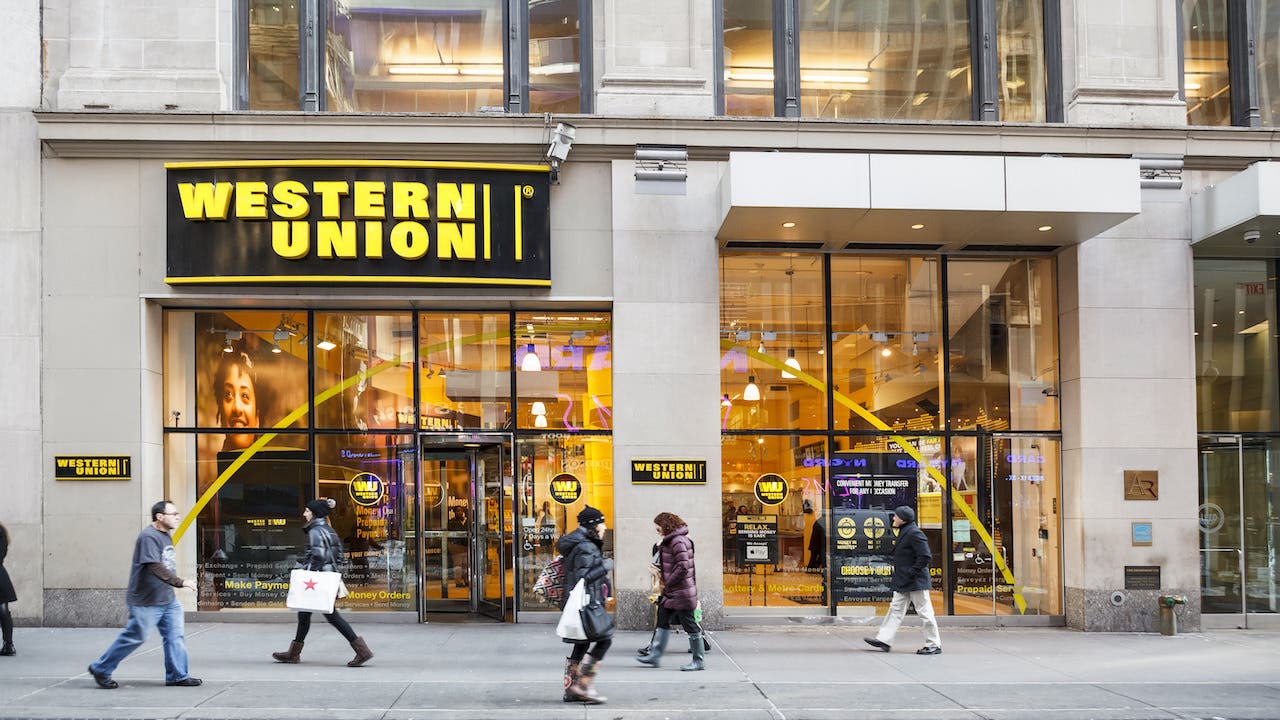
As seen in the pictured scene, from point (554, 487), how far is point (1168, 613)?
27.3 feet

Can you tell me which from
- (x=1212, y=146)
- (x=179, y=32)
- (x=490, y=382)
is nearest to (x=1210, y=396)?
(x=1212, y=146)

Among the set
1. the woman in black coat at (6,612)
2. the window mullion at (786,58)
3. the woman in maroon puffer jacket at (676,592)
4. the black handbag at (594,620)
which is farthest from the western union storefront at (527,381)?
the black handbag at (594,620)

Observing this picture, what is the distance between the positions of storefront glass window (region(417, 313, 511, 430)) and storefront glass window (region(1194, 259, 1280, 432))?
32.3 ft

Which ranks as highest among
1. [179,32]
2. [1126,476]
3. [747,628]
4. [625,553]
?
[179,32]

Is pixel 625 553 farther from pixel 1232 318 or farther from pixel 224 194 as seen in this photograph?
pixel 1232 318

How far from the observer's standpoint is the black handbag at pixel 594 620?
9305mm

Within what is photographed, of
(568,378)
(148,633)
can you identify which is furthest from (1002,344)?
(148,633)

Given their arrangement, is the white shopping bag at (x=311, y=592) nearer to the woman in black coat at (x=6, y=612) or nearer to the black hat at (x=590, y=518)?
the black hat at (x=590, y=518)

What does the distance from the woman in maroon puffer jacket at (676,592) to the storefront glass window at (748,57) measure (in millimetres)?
6257

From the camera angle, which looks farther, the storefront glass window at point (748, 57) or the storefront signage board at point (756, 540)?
the storefront glass window at point (748, 57)

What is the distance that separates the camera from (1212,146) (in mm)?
14695

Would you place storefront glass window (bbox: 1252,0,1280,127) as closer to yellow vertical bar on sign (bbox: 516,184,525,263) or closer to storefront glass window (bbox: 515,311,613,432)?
storefront glass window (bbox: 515,311,613,432)

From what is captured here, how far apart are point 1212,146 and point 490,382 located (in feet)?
34.4

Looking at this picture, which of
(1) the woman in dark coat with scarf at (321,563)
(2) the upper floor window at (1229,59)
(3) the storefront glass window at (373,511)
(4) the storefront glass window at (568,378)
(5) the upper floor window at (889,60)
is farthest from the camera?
(2) the upper floor window at (1229,59)
